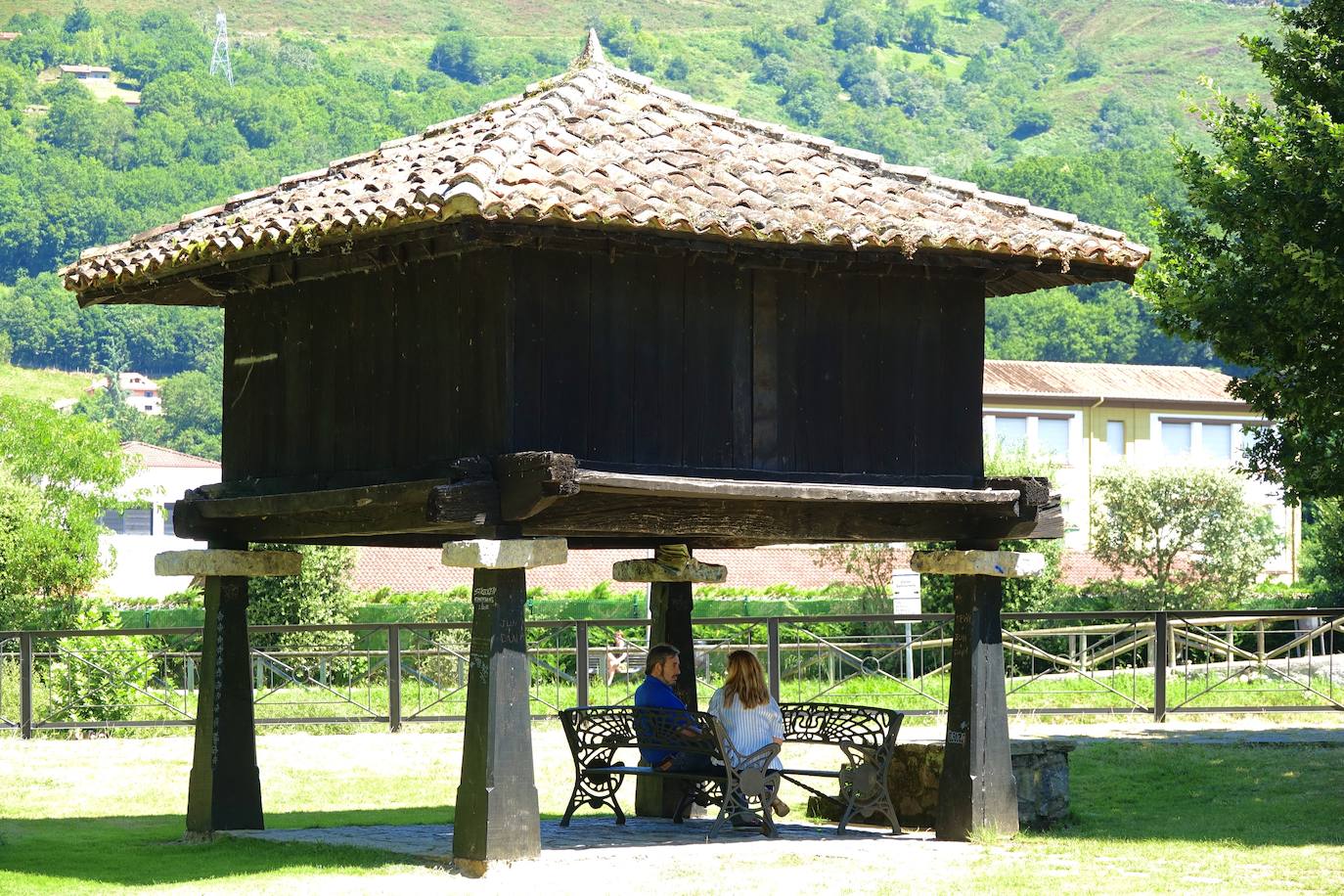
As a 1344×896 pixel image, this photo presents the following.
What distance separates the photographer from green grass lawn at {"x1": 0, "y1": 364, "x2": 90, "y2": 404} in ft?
402

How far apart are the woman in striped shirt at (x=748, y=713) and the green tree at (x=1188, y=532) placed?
1262 inches

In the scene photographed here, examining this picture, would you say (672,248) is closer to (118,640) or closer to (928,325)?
(928,325)

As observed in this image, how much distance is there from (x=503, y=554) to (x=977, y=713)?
11.1 ft

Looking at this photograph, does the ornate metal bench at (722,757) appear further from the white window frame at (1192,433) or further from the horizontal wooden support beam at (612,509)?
the white window frame at (1192,433)

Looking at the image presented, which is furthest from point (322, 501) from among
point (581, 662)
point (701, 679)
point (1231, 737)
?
point (701, 679)

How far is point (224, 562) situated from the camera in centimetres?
1158

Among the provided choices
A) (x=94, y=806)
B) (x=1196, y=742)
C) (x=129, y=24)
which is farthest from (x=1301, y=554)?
(x=129, y=24)

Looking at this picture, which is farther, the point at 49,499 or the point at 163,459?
the point at 163,459

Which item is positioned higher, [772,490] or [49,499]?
[49,499]

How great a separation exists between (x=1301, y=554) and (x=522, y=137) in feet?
168

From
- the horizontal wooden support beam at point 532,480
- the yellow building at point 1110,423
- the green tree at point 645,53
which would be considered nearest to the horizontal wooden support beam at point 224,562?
the horizontal wooden support beam at point 532,480

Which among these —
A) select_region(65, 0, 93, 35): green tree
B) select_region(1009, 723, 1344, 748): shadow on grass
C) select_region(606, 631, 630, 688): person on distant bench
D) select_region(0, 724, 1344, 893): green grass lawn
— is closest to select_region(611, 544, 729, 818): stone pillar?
select_region(0, 724, 1344, 893): green grass lawn

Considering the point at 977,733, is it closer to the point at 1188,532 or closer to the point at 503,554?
the point at 503,554

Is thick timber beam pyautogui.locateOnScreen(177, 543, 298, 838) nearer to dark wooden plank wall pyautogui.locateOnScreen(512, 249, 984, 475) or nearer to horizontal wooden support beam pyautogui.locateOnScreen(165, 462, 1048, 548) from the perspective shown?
horizontal wooden support beam pyautogui.locateOnScreen(165, 462, 1048, 548)
